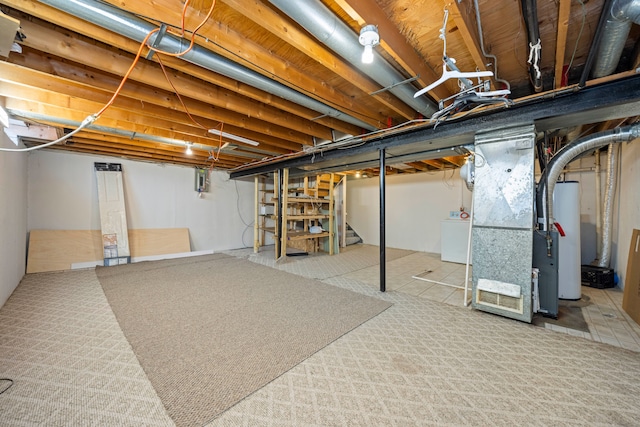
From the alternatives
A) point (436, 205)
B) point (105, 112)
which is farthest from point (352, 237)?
point (105, 112)

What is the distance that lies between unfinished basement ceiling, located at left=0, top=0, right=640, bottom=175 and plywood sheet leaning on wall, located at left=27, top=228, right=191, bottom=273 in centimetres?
220

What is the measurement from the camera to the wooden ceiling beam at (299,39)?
1348 mm

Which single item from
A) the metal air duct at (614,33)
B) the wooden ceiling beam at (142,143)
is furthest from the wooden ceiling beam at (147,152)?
the metal air duct at (614,33)

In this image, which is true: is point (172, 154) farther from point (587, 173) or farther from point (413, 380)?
point (587, 173)

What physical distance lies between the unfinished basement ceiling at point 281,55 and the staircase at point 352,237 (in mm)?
4574

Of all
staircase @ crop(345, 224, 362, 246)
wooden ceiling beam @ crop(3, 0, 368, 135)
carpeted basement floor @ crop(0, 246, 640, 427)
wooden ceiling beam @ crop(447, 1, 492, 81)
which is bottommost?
carpeted basement floor @ crop(0, 246, 640, 427)

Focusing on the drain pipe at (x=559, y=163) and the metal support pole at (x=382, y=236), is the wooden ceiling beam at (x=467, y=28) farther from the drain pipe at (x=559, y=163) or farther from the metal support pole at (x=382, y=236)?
the metal support pole at (x=382, y=236)

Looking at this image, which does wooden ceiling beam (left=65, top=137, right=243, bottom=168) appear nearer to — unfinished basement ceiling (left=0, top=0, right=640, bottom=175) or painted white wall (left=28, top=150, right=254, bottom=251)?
painted white wall (left=28, top=150, right=254, bottom=251)

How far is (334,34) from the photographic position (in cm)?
147

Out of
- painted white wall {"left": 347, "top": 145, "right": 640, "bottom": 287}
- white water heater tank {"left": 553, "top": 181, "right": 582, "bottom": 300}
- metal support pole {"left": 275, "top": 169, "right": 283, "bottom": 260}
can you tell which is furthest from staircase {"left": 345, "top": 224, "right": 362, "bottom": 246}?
white water heater tank {"left": 553, "top": 181, "right": 582, "bottom": 300}

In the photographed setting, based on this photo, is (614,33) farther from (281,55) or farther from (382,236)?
(382,236)

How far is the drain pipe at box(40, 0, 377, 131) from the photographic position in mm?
1331

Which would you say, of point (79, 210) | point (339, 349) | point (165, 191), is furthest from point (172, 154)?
point (339, 349)

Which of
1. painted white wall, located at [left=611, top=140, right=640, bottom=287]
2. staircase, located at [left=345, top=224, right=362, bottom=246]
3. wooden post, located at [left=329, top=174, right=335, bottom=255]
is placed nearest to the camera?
painted white wall, located at [left=611, top=140, right=640, bottom=287]
